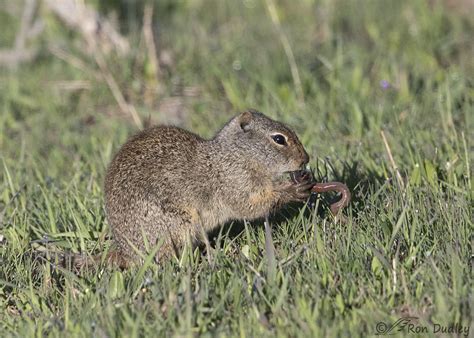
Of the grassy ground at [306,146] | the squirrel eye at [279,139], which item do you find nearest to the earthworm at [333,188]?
the grassy ground at [306,146]

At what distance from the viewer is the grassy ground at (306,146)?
3582mm

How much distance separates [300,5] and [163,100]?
8.25 ft

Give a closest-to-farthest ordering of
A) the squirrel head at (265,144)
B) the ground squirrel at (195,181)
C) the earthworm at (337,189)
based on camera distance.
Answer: the earthworm at (337,189)
the ground squirrel at (195,181)
the squirrel head at (265,144)

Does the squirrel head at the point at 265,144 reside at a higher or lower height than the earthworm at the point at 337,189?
higher

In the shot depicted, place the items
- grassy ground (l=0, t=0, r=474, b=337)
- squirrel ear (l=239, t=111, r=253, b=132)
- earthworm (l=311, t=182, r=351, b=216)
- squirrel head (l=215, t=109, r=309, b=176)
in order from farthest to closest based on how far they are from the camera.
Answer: squirrel ear (l=239, t=111, r=253, b=132) → squirrel head (l=215, t=109, r=309, b=176) → earthworm (l=311, t=182, r=351, b=216) → grassy ground (l=0, t=0, r=474, b=337)

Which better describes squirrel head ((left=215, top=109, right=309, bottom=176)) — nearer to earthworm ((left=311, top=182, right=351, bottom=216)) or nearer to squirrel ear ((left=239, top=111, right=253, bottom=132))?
squirrel ear ((left=239, top=111, right=253, bottom=132))

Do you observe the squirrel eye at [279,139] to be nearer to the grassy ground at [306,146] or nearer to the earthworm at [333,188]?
the earthworm at [333,188]

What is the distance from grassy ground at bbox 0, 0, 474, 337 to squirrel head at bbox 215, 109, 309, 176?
0.32 metres

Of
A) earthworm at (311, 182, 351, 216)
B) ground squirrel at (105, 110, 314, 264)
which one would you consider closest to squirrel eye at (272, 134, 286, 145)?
ground squirrel at (105, 110, 314, 264)

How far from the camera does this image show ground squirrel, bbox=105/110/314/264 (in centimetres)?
451

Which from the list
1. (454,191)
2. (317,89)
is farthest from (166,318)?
(317,89)

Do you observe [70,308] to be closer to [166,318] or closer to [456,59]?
[166,318]

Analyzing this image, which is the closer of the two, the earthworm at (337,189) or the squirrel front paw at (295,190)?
the earthworm at (337,189)

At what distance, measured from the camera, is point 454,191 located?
4684mm
